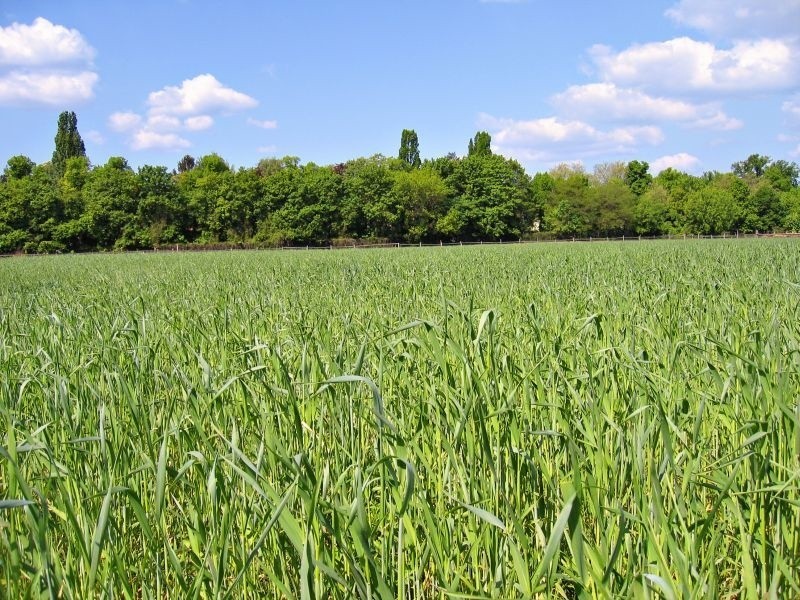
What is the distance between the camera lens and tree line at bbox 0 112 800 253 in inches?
2413

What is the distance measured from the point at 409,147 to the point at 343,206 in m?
41.7

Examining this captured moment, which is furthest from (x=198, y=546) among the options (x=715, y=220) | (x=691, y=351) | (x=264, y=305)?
(x=715, y=220)

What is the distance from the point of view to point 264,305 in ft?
23.4

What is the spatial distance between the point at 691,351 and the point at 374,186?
216ft

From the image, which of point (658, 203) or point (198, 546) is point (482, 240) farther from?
point (198, 546)

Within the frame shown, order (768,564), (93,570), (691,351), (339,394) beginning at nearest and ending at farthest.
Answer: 1. (93,570)
2. (768,564)
3. (339,394)
4. (691,351)

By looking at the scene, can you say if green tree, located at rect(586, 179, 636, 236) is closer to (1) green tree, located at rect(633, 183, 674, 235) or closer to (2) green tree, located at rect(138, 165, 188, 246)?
(1) green tree, located at rect(633, 183, 674, 235)

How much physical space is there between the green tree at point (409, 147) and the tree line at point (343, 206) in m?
16.6

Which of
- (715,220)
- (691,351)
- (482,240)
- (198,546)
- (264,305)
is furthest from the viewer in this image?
(715,220)

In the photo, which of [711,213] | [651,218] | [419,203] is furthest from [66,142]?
[711,213]

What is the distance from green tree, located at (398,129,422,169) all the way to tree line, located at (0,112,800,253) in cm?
1665

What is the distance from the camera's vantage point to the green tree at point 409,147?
10650 centimetres

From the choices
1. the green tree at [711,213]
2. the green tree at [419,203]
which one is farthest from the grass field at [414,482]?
the green tree at [711,213]

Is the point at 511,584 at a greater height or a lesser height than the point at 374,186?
lesser
